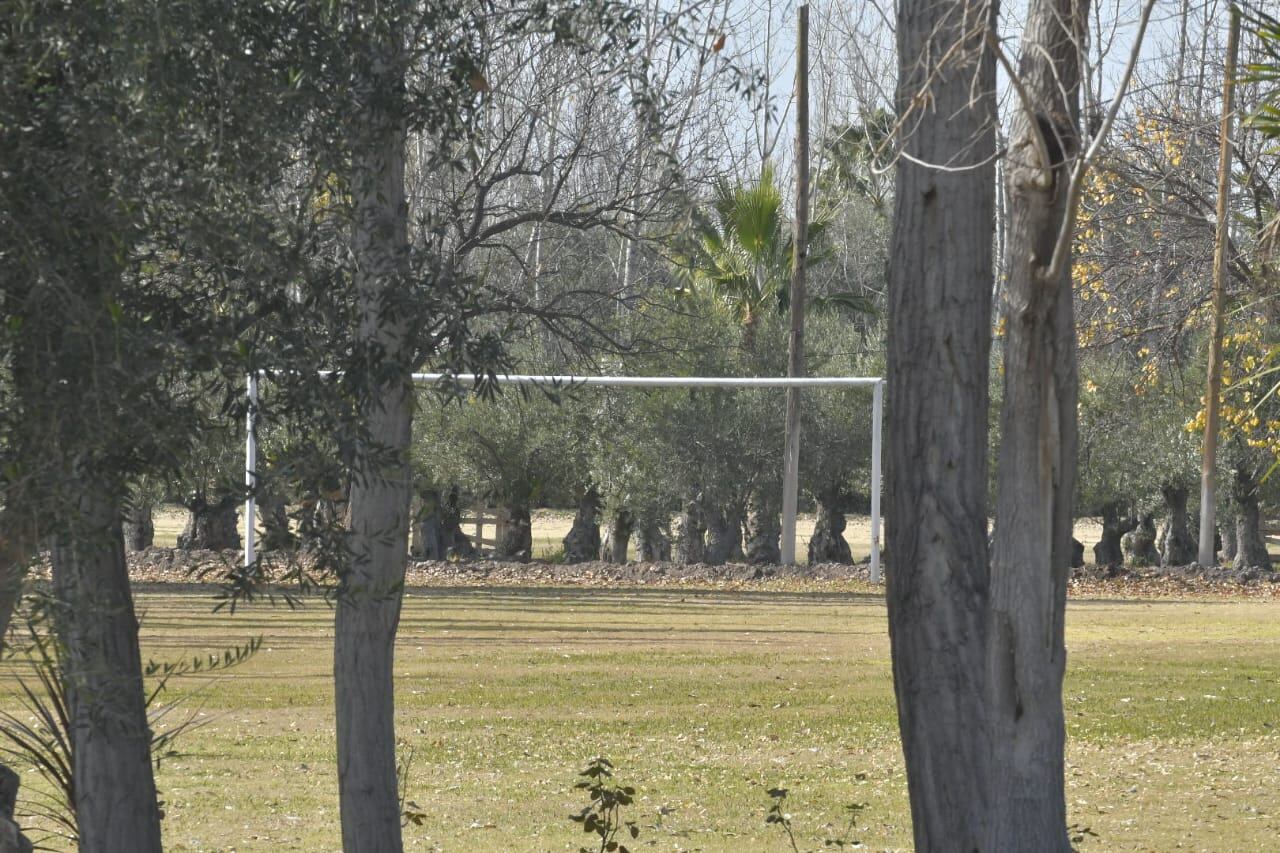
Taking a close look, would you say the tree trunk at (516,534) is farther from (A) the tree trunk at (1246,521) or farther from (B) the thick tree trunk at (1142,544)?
(A) the tree trunk at (1246,521)

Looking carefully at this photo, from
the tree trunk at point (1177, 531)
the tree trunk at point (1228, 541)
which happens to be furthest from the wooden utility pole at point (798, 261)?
the tree trunk at point (1228, 541)

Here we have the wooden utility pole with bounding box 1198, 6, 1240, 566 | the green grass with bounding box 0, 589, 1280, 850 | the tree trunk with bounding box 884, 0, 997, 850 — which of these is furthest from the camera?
the wooden utility pole with bounding box 1198, 6, 1240, 566

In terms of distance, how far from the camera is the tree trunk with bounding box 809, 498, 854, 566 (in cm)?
2767

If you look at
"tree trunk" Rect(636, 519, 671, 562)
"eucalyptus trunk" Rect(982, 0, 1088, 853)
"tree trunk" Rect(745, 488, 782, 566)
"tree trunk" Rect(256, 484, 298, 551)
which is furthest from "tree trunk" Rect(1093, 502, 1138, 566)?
"tree trunk" Rect(256, 484, 298, 551)

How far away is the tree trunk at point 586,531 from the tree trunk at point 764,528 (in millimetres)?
2815

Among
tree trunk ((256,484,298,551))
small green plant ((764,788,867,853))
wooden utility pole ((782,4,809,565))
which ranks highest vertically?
wooden utility pole ((782,4,809,565))

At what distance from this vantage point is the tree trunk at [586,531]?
2766cm

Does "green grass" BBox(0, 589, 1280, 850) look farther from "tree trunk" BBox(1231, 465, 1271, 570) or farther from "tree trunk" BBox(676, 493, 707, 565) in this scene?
"tree trunk" BBox(1231, 465, 1271, 570)

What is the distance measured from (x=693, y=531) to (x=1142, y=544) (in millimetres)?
9868

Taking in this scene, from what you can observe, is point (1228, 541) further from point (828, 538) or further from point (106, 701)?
point (106, 701)

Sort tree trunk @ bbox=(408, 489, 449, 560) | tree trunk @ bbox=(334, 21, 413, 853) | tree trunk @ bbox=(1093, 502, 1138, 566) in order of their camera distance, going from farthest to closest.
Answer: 1. tree trunk @ bbox=(1093, 502, 1138, 566)
2. tree trunk @ bbox=(408, 489, 449, 560)
3. tree trunk @ bbox=(334, 21, 413, 853)

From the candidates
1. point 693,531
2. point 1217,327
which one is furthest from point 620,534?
point 1217,327

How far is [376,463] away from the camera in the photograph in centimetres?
399

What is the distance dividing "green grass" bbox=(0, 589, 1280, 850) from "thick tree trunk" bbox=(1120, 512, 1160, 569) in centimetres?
1456
